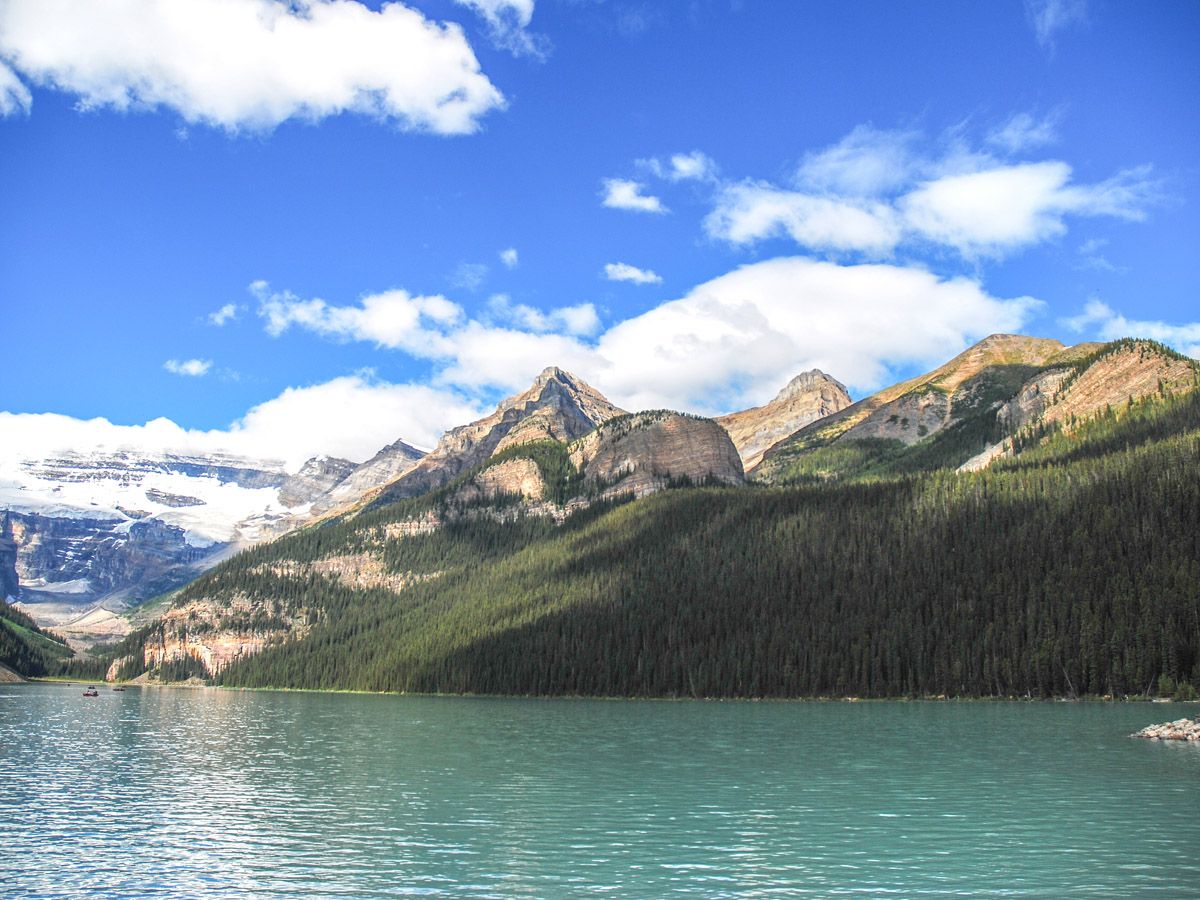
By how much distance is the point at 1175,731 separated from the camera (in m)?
84.2

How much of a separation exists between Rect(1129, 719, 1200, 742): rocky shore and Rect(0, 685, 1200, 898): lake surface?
2.22 meters

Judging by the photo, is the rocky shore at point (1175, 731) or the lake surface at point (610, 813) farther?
the rocky shore at point (1175, 731)

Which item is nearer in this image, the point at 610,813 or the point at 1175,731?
the point at 610,813

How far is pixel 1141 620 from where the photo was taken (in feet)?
482

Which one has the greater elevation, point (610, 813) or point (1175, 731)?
point (1175, 731)

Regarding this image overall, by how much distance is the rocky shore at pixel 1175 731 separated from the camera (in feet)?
273

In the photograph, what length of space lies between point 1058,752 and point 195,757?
71790 mm

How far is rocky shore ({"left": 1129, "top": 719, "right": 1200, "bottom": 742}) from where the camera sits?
83.2m

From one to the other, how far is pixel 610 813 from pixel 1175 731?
200 ft

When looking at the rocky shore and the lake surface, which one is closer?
the lake surface

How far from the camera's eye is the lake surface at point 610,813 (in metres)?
37.0

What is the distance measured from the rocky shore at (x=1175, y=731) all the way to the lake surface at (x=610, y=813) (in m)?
2.22

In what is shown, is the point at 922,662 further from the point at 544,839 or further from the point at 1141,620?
the point at 544,839

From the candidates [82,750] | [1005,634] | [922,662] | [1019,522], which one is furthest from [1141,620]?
[82,750]
